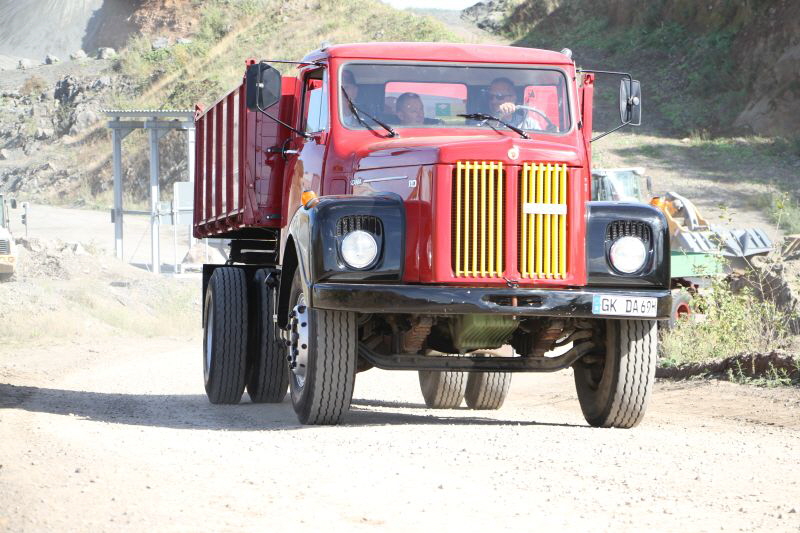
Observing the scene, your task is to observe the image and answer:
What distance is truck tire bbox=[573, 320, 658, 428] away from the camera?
955cm

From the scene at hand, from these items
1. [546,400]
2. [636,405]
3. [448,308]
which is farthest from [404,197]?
[546,400]

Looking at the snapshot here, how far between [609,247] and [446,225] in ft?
3.80

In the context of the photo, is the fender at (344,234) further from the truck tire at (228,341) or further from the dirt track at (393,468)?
the truck tire at (228,341)

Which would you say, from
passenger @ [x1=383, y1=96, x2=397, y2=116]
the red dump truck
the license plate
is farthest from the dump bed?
the license plate

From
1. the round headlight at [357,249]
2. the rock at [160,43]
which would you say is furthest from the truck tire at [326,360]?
the rock at [160,43]

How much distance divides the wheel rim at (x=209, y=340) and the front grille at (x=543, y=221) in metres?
4.67

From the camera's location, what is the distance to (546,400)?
1411 centimetres

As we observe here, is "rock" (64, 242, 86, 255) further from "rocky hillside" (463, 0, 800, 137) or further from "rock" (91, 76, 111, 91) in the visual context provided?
"rock" (91, 76, 111, 91)

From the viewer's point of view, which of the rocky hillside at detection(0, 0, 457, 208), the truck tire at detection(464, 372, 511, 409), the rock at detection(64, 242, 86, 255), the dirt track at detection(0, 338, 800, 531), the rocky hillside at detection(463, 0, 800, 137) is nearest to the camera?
the dirt track at detection(0, 338, 800, 531)

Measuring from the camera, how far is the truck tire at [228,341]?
41.2 ft

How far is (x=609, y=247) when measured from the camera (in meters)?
9.12

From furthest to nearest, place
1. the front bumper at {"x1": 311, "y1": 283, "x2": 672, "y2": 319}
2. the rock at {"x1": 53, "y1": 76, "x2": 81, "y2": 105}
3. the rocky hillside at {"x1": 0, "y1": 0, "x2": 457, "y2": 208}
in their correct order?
1. the rock at {"x1": 53, "y1": 76, "x2": 81, "y2": 105}
2. the rocky hillside at {"x1": 0, "y1": 0, "x2": 457, "y2": 208}
3. the front bumper at {"x1": 311, "y1": 283, "x2": 672, "y2": 319}

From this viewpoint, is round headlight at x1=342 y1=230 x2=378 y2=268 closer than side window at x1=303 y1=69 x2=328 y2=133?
Yes

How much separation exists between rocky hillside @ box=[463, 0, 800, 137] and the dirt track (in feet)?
105
